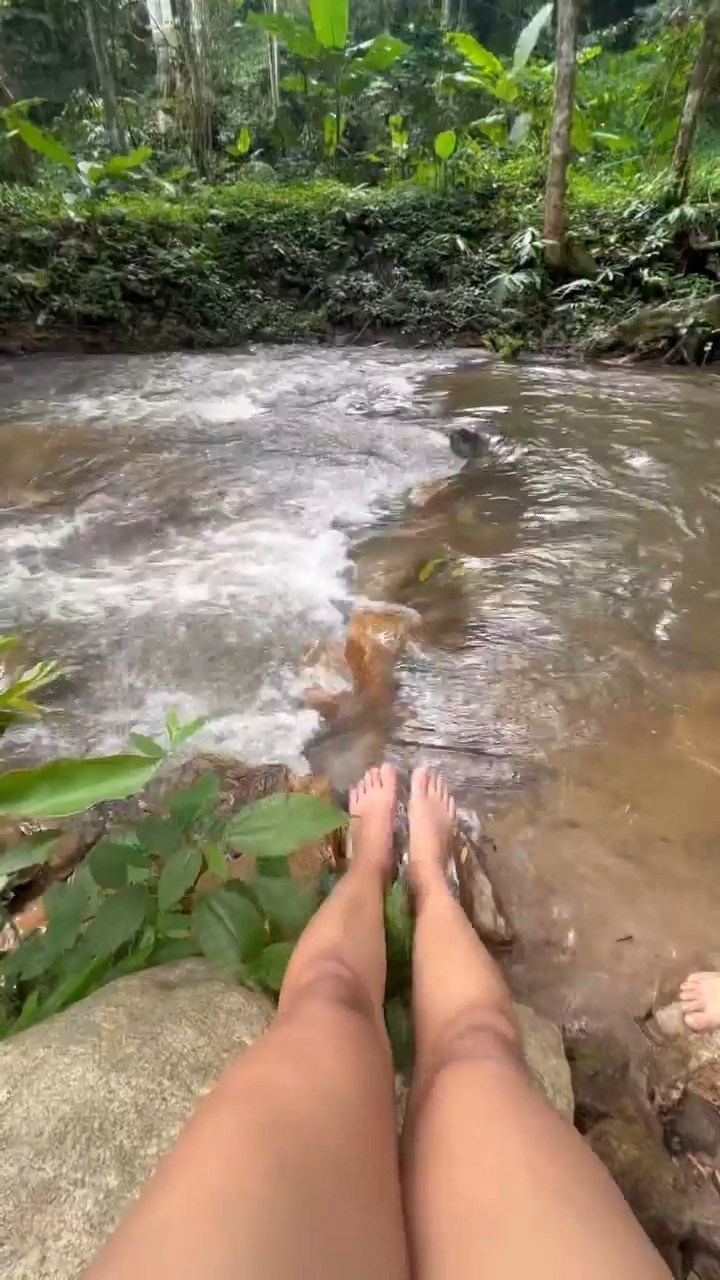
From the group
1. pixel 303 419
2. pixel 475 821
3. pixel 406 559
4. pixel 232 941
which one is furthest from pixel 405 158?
pixel 232 941

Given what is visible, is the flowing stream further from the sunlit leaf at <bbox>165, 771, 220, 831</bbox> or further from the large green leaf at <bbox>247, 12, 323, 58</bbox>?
the large green leaf at <bbox>247, 12, 323, 58</bbox>

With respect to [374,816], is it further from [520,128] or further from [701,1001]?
[520,128]

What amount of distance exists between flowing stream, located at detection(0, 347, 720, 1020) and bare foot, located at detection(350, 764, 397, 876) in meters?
0.19

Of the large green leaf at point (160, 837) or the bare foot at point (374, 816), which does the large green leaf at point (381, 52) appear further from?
the large green leaf at point (160, 837)

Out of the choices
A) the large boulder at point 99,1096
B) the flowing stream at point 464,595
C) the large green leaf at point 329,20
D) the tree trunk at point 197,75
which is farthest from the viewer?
the tree trunk at point 197,75

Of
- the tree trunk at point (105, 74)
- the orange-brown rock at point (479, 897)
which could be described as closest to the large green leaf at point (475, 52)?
the tree trunk at point (105, 74)

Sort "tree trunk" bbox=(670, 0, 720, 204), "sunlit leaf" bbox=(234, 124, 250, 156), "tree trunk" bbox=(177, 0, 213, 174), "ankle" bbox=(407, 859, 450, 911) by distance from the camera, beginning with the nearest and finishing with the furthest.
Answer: "ankle" bbox=(407, 859, 450, 911), "tree trunk" bbox=(670, 0, 720, 204), "tree trunk" bbox=(177, 0, 213, 174), "sunlit leaf" bbox=(234, 124, 250, 156)

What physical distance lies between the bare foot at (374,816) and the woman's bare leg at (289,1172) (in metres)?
0.63

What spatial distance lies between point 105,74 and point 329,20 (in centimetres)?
273

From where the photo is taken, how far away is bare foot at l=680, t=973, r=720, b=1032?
1.53m

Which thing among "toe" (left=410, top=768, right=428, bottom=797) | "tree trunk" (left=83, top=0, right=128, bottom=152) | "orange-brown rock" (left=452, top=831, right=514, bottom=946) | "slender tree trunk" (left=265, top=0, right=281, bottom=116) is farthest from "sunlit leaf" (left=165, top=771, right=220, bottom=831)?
"slender tree trunk" (left=265, top=0, right=281, bottom=116)

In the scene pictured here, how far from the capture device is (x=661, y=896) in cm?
185

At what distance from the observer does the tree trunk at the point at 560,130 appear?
6.25 metres

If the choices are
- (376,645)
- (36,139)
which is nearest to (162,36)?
(36,139)
